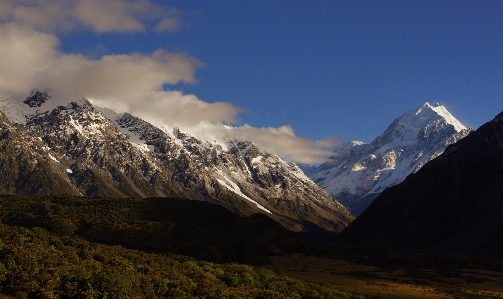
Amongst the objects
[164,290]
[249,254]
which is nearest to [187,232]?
[249,254]

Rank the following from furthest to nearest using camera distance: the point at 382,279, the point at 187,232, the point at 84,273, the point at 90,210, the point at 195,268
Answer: the point at 90,210, the point at 187,232, the point at 382,279, the point at 195,268, the point at 84,273

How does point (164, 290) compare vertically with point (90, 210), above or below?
below

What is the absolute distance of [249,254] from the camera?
515 ft

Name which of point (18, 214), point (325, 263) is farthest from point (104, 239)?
point (325, 263)

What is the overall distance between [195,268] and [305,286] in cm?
1880

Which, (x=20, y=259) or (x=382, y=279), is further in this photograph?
(x=382, y=279)

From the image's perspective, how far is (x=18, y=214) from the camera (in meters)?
178

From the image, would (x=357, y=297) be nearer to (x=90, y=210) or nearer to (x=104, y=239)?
(x=104, y=239)

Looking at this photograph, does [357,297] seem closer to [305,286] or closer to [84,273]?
[305,286]

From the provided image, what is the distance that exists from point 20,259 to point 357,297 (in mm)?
54402

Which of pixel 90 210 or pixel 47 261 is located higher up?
pixel 90 210

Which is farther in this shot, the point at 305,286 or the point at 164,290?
the point at 305,286

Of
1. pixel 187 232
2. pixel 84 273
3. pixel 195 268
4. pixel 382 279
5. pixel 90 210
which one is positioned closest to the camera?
pixel 84 273

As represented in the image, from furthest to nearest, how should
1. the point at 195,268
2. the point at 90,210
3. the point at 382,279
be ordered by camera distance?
the point at 90,210 < the point at 382,279 < the point at 195,268
